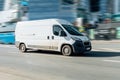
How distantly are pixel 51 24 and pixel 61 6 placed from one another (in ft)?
302

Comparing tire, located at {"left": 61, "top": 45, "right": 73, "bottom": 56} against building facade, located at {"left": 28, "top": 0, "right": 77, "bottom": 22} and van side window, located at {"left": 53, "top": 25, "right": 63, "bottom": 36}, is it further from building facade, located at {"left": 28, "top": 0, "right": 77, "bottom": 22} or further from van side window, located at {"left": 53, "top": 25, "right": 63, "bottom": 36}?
building facade, located at {"left": 28, "top": 0, "right": 77, "bottom": 22}

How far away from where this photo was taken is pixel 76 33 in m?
19.4

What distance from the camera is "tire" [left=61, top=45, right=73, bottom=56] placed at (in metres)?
18.5

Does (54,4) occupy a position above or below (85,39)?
above

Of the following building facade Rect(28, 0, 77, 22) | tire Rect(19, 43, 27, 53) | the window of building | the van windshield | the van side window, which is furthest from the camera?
the window of building

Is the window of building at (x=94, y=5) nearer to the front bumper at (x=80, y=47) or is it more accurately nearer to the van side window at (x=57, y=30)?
the van side window at (x=57, y=30)

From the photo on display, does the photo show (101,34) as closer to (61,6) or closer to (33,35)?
(33,35)

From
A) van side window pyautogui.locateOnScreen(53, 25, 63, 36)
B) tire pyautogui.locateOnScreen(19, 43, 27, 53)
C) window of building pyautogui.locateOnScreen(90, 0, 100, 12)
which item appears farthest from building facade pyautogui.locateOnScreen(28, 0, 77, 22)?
van side window pyautogui.locateOnScreen(53, 25, 63, 36)

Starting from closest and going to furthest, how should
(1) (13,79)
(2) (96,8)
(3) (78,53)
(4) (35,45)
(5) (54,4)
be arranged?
(1) (13,79) → (3) (78,53) → (4) (35,45) → (5) (54,4) → (2) (96,8)

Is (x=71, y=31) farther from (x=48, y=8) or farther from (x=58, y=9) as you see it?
(x=48, y=8)

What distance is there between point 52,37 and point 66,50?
1.50 metres

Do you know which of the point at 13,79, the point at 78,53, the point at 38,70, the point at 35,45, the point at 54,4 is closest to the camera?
the point at 13,79

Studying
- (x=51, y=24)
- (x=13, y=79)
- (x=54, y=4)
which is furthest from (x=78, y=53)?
(x=54, y=4)

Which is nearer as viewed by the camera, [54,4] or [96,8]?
[54,4]
